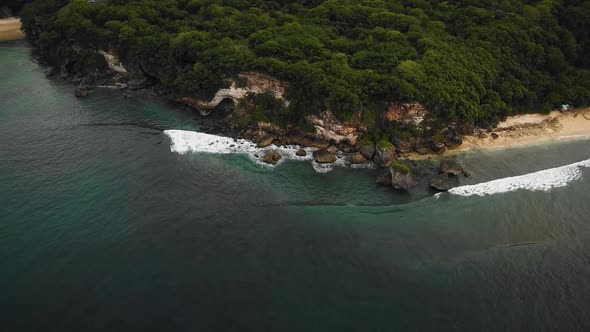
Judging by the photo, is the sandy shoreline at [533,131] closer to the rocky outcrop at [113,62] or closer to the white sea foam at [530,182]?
the white sea foam at [530,182]

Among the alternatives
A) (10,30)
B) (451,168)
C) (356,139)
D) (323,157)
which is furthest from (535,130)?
(10,30)

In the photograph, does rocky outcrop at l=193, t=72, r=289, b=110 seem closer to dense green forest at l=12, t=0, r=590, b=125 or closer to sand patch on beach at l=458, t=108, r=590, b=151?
dense green forest at l=12, t=0, r=590, b=125

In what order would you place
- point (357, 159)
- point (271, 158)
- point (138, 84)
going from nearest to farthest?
point (271, 158)
point (357, 159)
point (138, 84)

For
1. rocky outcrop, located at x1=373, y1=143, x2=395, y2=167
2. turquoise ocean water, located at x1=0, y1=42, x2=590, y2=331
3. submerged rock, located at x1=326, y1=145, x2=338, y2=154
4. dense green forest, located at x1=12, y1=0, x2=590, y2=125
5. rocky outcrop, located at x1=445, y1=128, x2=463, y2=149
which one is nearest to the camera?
turquoise ocean water, located at x1=0, y1=42, x2=590, y2=331

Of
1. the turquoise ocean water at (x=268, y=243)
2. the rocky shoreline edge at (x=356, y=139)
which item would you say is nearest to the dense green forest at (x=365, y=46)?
the rocky shoreline edge at (x=356, y=139)

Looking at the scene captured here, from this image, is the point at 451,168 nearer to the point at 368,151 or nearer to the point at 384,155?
the point at 384,155

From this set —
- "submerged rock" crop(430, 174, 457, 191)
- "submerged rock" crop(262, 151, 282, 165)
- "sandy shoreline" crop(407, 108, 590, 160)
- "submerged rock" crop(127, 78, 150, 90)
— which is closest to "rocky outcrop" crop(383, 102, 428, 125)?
"sandy shoreline" crop(407, 108, 590, 160)

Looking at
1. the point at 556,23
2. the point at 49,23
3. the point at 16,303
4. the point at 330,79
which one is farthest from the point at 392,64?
the point at 49,23
